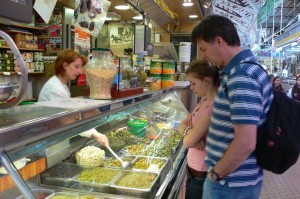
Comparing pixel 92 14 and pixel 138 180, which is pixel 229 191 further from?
pixel 92 14

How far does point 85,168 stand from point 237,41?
142cm

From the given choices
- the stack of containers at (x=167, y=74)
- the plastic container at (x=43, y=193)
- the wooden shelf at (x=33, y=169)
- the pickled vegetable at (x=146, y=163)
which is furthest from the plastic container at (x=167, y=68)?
the plastic container at (x=43, y=193)

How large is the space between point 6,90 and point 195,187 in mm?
1770

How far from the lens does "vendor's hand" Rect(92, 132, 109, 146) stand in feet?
8.35

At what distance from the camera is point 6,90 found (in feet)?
3.83

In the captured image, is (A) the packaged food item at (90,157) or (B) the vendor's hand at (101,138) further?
(B) the vendor's hand at (101,138)

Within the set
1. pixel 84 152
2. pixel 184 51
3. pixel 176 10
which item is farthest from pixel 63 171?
pixel 176 10

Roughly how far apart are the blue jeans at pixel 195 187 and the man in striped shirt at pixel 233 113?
49 cm

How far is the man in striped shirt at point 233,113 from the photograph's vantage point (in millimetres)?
1595

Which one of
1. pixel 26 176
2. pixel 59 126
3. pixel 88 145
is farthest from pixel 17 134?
pixel 88 145

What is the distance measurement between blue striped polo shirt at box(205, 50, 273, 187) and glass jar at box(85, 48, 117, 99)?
76 cm

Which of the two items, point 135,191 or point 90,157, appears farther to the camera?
point 90,157

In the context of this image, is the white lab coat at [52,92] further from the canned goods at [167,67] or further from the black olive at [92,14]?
the canned goods at [167,67]

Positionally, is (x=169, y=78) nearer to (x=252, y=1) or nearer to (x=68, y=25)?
(x=68, y=25)
